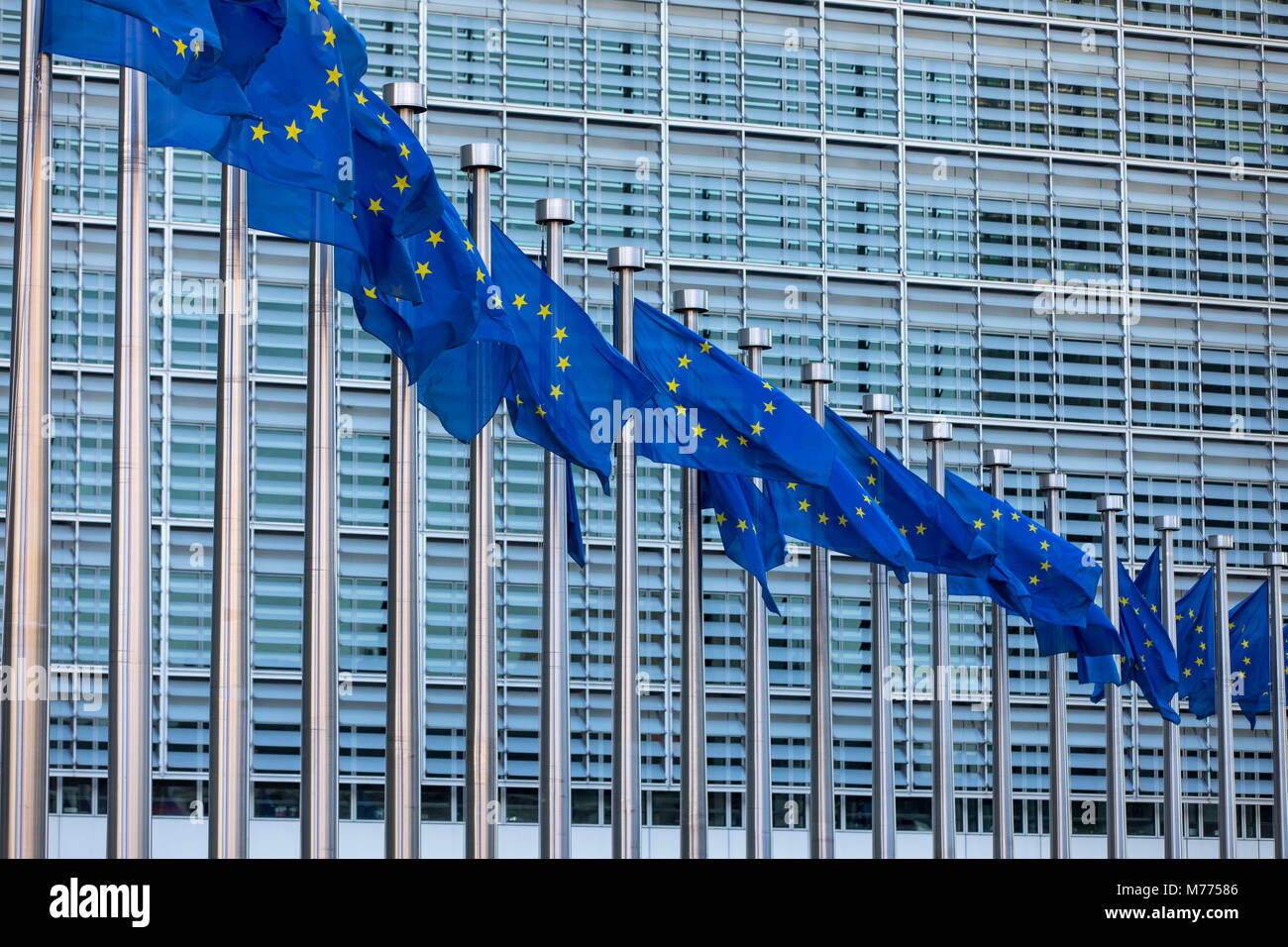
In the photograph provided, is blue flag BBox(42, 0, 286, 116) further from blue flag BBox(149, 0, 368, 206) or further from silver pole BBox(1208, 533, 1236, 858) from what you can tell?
silver pole BBox(1208, 533, 1236, 858)

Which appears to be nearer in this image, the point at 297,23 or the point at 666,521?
the point at 297,23

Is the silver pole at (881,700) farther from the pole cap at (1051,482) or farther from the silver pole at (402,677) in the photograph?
the silver pole at (402,677)

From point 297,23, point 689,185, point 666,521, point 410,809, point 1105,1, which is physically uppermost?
point 1105,1

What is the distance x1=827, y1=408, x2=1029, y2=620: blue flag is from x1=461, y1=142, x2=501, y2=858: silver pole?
7319 mm

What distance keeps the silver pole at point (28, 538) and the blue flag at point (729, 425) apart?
958 cm

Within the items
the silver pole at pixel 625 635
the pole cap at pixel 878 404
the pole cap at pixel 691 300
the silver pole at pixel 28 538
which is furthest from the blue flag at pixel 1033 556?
the silver pole at pixel 28 538

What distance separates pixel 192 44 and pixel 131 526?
3.62 metres

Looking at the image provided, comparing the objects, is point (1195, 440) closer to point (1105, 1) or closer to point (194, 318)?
point (1105, 1)

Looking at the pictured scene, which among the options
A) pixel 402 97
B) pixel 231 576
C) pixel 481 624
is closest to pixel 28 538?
pixel 231 576

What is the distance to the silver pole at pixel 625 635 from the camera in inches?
928

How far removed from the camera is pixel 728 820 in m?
43.3

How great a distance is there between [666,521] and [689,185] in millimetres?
7836
